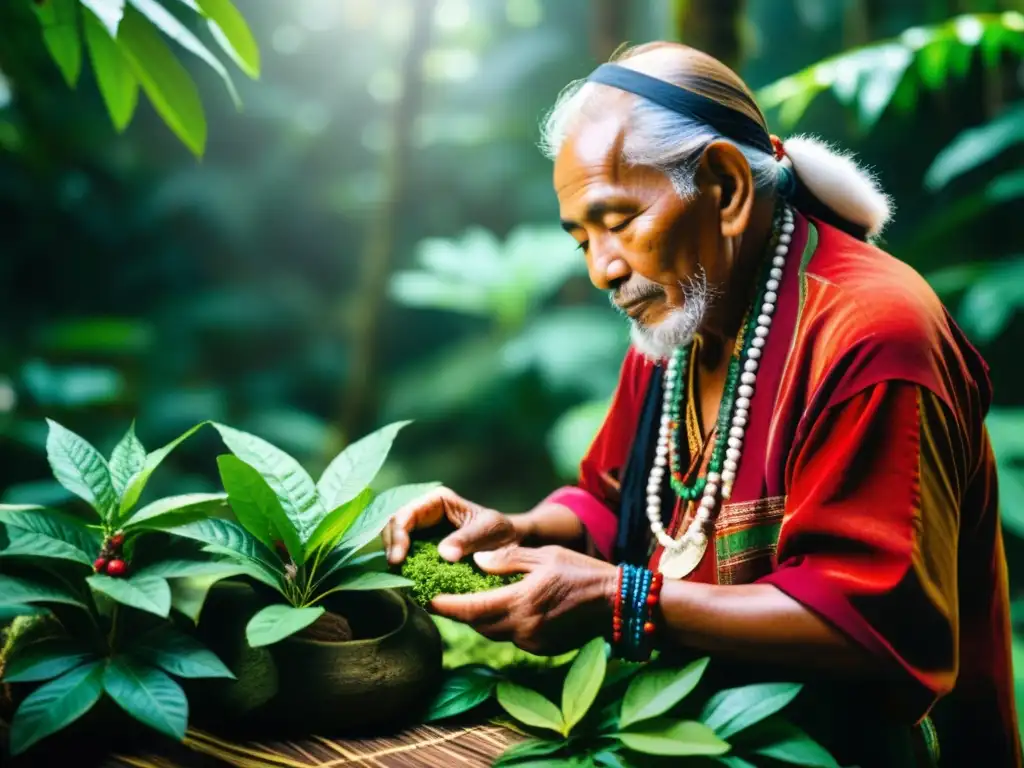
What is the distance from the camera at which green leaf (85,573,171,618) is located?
3.71ft

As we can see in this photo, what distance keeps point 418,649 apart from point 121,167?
17.5 feet

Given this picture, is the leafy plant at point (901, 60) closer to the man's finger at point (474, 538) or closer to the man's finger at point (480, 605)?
the man's finger at point (474, 538)

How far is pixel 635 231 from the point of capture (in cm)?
132

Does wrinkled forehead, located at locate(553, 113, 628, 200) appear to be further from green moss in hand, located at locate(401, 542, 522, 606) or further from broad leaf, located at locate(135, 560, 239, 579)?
broad leaf, located at locate(135, 560, 239, 579)

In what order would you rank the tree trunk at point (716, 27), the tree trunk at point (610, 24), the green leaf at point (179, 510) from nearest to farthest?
the green leaf at point (179, 510), the tree trunk at point (716, 27), the tree trunk at point (610, 24)

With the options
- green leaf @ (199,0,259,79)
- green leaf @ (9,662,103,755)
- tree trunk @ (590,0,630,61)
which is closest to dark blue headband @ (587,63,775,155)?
green leaf @ (199,0,259,79)

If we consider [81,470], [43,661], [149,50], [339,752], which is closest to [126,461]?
[81,470]

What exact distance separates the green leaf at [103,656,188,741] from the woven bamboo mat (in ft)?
0.28

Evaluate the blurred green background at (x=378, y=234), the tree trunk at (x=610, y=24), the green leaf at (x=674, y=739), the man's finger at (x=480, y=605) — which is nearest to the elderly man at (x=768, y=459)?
the man's finger at (x=480, y=605)

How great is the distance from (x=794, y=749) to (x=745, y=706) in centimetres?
7

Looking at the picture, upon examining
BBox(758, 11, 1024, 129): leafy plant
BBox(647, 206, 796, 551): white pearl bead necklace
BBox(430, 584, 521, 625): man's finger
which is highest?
BBox(758, 11, 1024, 129): leafy plant

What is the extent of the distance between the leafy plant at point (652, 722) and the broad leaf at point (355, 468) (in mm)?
388

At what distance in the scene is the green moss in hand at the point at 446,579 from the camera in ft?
4.25

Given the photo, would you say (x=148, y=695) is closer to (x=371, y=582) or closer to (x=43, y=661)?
(x=43, y=661)
